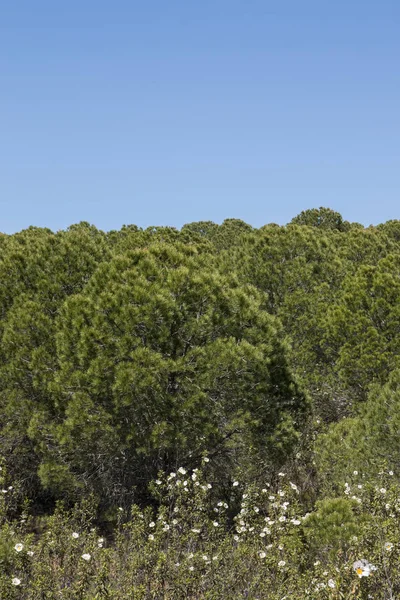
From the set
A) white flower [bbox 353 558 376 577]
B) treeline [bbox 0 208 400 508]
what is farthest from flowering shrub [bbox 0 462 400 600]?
treeline [bbox 0 208 400 508]

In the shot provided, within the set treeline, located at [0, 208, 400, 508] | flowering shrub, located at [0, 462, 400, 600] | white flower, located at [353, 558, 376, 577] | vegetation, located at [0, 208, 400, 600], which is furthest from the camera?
treeline, located at [0, 208, 400, 508]

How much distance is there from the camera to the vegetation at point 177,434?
609 centimetres

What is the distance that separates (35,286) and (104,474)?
3873mm

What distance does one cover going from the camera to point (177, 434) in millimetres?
8367

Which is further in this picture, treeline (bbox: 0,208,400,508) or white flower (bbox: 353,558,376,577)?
treeline (bbox: 0,208,400,508)

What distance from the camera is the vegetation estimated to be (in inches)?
240

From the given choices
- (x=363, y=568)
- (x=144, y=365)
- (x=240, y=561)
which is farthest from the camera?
(x=144, y=365)

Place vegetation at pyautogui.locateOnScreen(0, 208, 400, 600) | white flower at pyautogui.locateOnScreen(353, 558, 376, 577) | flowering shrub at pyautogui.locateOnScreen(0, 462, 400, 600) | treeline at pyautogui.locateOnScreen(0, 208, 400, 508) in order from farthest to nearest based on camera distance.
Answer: treeline at pyautogui.locateOnScreen(0, 208, 400, 508), vegetation at pyautogui.locateOnScreen(0, 208, 400, 600), flowering shrub at pyautogui.locateOnScreen(0, 462, 400, 600), white flower at pyautogui.locateOnScreen(353, 558, 376, 577)

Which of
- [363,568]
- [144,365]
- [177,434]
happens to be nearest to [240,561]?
[363,568]

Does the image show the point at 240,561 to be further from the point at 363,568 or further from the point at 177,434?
the point at 177,434

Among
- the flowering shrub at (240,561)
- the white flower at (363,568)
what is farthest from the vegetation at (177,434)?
the white flower at (363,568)

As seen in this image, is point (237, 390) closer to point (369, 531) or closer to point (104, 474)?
point (104, 474)

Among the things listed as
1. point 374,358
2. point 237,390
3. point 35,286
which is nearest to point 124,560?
point 237,390

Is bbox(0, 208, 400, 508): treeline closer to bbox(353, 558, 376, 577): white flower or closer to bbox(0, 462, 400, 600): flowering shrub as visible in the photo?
bbox(0, 462, 400, 600): flowering shrub
